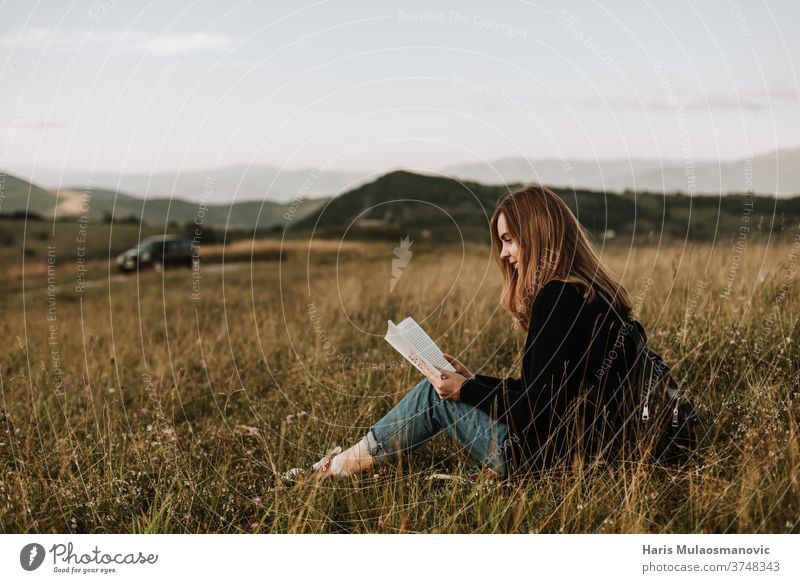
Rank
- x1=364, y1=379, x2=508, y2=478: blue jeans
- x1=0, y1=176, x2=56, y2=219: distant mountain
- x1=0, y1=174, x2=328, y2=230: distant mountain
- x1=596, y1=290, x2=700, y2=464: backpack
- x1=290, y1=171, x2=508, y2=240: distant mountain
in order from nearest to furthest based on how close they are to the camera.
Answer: x1=596, y1=290, x2=700, y2=464: backpack → x1=364, y1=379, x2=508, y2=478: blue jeans → x1=0, y1=176, x2=56, y2=219: distant mountain → x1=0, y1=174, x2=328, y2=230: distant mountain → x1=290, y1=171, x2=508, y2=240: distant mountain

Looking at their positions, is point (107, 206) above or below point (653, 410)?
above

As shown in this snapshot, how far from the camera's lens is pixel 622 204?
33.1 feet

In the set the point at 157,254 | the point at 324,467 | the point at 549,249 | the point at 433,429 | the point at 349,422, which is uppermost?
the point at 549,249

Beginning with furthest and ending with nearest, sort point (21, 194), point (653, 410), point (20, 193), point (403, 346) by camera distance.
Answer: point (21, 194) → point (20, 193) → point (403, 346) → point (653, 410)

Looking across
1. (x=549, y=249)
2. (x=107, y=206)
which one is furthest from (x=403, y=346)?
Answer: (x=107, y=206)

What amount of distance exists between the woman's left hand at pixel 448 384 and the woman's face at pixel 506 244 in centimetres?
59

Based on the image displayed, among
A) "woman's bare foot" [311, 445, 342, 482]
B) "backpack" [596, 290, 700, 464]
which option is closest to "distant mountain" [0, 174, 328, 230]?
"woman's bare foot" [311, 445, 342, 482]

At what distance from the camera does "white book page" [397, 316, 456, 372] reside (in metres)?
3.43

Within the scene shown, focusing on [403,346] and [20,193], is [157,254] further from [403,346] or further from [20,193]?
[403,346]

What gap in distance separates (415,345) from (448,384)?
0.93 ft

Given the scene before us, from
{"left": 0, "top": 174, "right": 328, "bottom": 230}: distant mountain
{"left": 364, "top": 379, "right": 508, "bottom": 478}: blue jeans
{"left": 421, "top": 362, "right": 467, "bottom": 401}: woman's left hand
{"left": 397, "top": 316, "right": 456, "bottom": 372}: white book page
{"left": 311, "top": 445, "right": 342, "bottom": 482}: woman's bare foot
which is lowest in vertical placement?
{"left": 311, "top": 445, "right": 342, "bottom": 482}: woman's bare foot

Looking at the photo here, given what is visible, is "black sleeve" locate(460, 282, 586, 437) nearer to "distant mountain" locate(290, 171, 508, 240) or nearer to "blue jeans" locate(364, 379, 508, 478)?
A: "blue jeans" locate(364, 379, 508, 478)

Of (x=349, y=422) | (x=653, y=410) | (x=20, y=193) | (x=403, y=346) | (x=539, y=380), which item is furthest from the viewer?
(x=20, y=193)

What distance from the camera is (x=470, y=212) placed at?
39.2 feet
